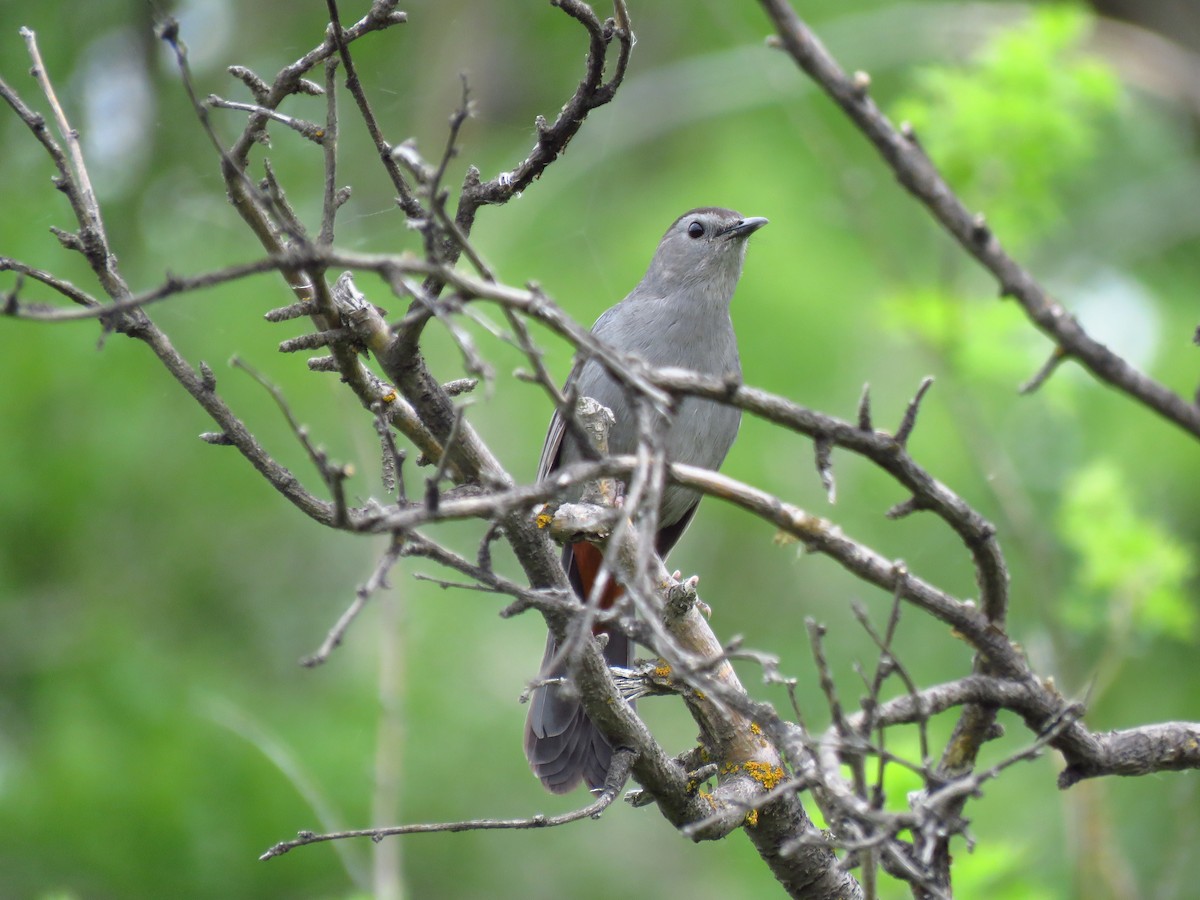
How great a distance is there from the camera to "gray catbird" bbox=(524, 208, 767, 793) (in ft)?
14.4

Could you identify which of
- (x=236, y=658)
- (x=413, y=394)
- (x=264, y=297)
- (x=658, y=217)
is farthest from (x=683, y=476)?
(x=658, y=217)

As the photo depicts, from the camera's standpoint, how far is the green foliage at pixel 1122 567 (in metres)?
4.33

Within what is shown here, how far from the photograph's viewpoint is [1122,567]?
4.34 meters

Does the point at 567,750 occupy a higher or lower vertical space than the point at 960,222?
higher

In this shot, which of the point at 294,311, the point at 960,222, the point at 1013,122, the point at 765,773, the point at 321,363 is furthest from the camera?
the point at 1013,122

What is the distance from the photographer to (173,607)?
22.8 ft

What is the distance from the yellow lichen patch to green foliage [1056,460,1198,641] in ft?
6.01

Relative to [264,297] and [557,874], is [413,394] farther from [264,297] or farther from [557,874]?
[557,874]

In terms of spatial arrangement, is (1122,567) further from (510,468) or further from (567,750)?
(510,468)

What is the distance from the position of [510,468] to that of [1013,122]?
3.23 meters

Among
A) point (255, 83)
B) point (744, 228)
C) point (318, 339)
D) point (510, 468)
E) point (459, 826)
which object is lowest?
point (459, 826)

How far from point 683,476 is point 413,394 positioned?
0.50m

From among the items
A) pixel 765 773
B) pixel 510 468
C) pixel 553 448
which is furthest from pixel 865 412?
pixel 510 468

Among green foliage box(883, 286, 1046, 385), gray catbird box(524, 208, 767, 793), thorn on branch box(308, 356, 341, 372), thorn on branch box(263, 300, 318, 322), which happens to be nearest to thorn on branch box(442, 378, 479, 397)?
thorn on branch box(308, 356, 341, 372)
